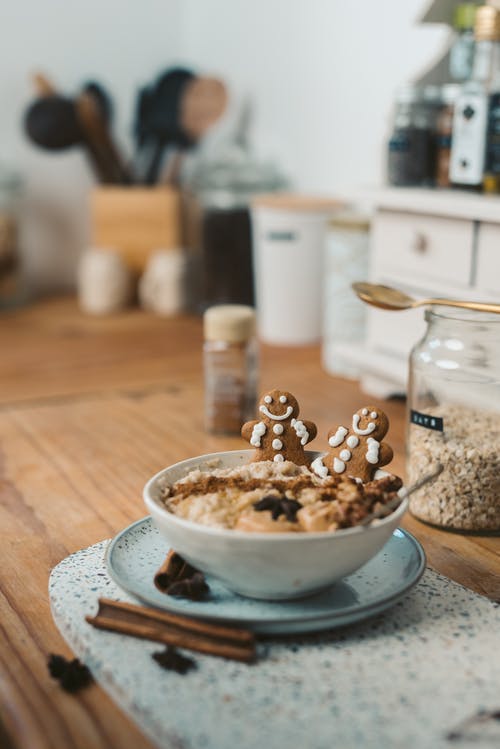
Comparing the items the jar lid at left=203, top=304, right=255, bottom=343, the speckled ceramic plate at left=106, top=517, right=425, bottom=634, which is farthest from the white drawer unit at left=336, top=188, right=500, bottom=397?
the speckled ceramic plate at left=106, top=517, right=425, bottom=634

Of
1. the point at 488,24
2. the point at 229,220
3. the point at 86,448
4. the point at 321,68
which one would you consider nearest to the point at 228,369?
the point at 86,448

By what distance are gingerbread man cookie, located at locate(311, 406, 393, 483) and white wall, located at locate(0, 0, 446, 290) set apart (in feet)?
3.20

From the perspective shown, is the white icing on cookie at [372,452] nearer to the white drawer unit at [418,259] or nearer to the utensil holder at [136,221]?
the white drawer unit at [418,259]

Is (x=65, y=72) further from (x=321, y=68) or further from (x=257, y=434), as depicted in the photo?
(x=257, y=434)

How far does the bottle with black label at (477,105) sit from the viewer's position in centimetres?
107

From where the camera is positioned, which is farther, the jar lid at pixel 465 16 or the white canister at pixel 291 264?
the white canister at pixel 291 264

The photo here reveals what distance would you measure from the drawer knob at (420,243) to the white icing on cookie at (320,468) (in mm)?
556

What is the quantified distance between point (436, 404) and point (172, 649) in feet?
1.30

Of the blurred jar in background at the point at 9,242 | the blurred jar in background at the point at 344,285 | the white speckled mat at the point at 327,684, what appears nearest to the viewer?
the white speckled mat at the point at 327,684

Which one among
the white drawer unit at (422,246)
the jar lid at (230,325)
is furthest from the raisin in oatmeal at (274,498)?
the white drawer unit at (422,246)

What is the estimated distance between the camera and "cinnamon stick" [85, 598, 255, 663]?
0.54 m

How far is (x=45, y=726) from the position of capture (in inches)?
19.5

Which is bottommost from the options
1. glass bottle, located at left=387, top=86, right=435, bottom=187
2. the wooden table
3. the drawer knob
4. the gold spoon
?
the wooden table

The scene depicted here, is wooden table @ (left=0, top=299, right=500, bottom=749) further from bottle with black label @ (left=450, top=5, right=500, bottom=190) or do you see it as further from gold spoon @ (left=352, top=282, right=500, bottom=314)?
bottle with black label @ (left=450, top=5, right=500, bottom=190)
